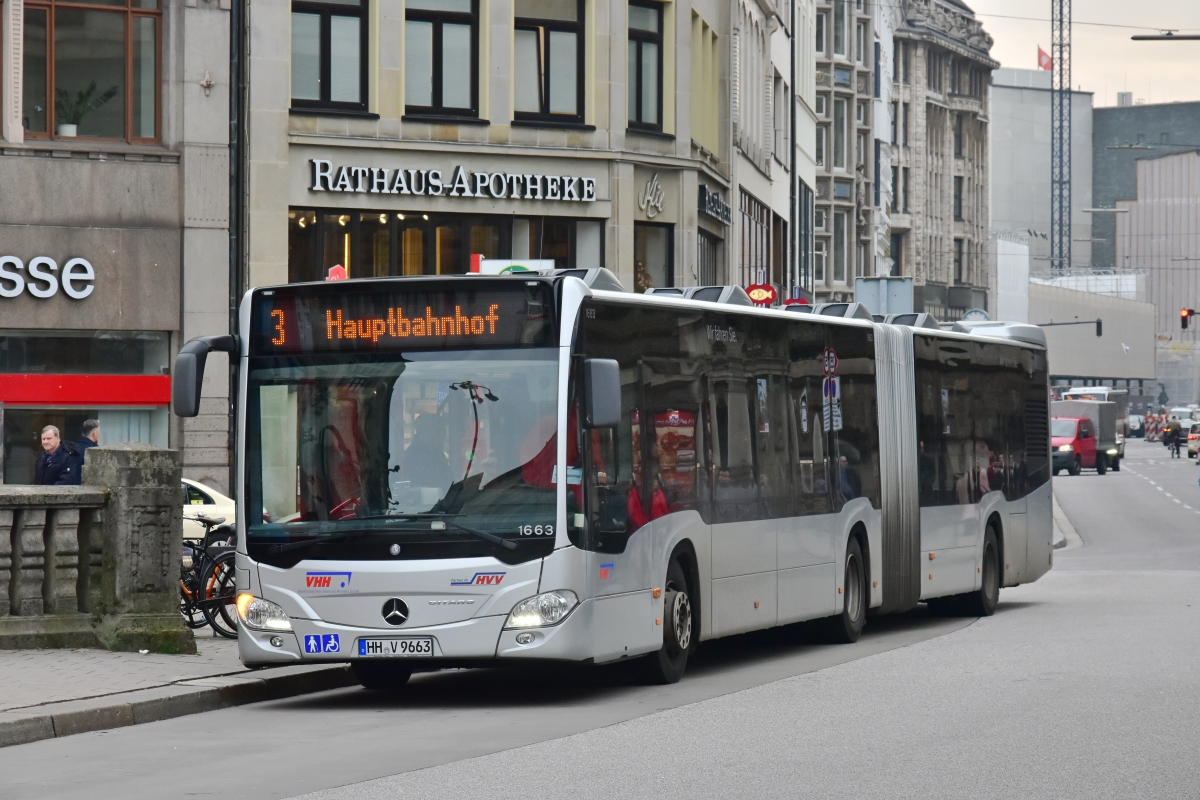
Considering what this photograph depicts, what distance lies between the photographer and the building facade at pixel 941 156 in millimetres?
117500

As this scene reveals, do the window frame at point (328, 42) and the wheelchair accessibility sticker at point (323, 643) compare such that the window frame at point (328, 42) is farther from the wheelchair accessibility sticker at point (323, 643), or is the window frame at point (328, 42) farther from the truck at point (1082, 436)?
the truck at point (1082, 436)

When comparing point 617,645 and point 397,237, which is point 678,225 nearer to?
point 397,237

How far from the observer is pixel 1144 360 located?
14900 centimetres

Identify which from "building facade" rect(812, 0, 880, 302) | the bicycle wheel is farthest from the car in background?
"building facade" rect(812, 0, 880, 302)

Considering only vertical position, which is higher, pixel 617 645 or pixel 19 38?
pixel 19 38

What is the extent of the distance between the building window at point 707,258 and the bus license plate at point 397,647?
73.4 feet

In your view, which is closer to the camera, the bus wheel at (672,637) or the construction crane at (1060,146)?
the bus wheel at (672,637)

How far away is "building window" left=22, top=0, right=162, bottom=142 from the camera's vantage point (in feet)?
92.9

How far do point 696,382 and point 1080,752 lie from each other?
4.91 metres

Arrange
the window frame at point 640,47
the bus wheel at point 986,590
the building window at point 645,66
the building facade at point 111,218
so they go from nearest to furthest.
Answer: the bus wheel at point 986,590 < the building facade at point 111,218 < the window frame at point 640,47 < the building window at point 645,66

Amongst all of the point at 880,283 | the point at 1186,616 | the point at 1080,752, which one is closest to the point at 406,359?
the point at 1080,752

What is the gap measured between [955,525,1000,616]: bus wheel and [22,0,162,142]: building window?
1428 cm

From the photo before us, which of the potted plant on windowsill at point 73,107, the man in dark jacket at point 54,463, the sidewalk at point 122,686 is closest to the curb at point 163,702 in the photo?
the sidewalk at point 122,686

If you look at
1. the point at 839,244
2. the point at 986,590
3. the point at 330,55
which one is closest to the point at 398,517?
the point at 986,590
